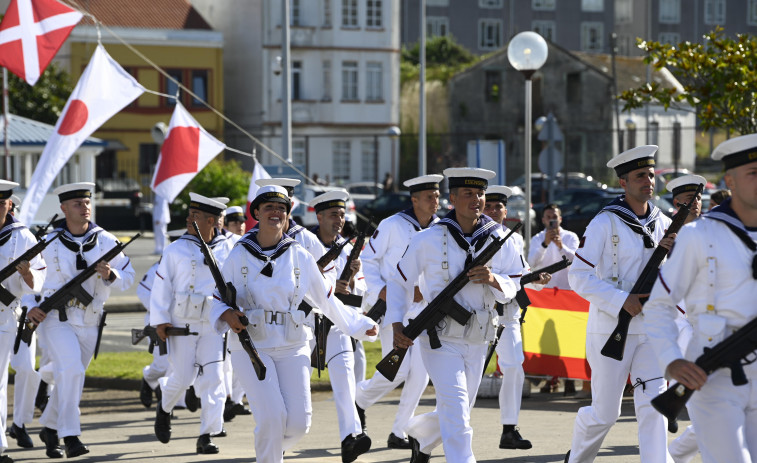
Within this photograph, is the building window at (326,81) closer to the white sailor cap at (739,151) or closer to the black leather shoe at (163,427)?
the black leather shoe at (163,427)

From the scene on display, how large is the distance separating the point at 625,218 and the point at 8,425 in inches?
264

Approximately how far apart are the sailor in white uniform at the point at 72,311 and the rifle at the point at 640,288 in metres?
4.53

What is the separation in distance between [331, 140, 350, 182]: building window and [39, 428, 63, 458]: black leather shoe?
44623 millimetres

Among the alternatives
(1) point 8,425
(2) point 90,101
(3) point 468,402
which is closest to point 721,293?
(3) point 468,402

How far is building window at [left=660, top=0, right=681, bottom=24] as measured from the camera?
3022 inches

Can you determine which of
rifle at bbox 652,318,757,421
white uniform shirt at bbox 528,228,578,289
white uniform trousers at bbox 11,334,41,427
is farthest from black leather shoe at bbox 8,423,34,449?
rifle at bbox 652,318,757,421

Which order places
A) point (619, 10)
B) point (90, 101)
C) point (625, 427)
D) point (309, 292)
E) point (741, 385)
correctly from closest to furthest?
point (741, 385) → point (309, 292) → point (625, 427) → point (90, 101) → point (619, 10)

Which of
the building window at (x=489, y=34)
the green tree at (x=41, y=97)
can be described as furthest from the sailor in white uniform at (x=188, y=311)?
the building window at (x=489, y=34)

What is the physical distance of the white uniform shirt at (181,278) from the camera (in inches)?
406

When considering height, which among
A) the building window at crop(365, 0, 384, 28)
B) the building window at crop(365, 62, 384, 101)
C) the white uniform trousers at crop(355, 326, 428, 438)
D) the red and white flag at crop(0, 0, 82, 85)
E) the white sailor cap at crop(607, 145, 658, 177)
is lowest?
the white uniform trousers at crop(355, 326, 428, 438)

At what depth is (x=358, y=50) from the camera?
181 feet

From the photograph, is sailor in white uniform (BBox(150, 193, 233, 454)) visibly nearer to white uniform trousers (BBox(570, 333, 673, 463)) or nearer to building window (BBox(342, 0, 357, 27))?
white uniform trousers (BBox(570, 333, 673, 463))

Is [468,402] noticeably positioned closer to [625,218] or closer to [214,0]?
[625,218]

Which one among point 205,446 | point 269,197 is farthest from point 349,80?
point 269,197
